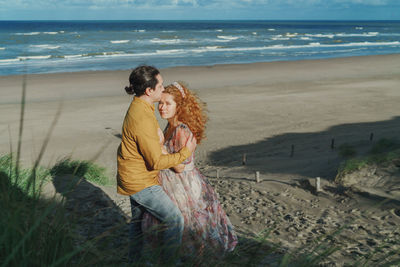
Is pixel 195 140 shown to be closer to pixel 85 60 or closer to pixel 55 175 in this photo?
pixel 55 175

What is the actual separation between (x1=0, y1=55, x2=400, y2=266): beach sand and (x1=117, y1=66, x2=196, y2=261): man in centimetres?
39

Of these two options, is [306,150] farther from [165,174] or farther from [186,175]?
[165,174]

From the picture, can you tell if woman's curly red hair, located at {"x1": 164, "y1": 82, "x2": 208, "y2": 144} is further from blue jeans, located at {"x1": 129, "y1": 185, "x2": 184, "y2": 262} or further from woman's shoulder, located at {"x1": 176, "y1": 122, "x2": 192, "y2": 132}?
blue jeans, located at {"x1": 129, "y1": 185, "x2": 184, "y2": 262}

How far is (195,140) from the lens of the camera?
351 centimetres

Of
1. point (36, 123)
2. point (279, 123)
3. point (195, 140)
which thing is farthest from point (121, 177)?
point (36, 123)

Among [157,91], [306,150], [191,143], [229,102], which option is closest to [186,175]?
[191,143]

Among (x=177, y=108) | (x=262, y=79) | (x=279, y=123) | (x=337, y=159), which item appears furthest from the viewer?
(x=262, y=79)

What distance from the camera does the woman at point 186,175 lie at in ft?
11.3

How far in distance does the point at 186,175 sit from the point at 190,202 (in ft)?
0.74

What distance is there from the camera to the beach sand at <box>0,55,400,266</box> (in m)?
5.88

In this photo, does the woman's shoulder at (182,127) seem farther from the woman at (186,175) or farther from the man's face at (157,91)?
the man's face at (157,91)

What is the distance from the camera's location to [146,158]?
10.1 ft

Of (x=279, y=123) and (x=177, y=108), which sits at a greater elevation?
(x=177, y=108)

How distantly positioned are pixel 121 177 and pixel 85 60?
31786mm
